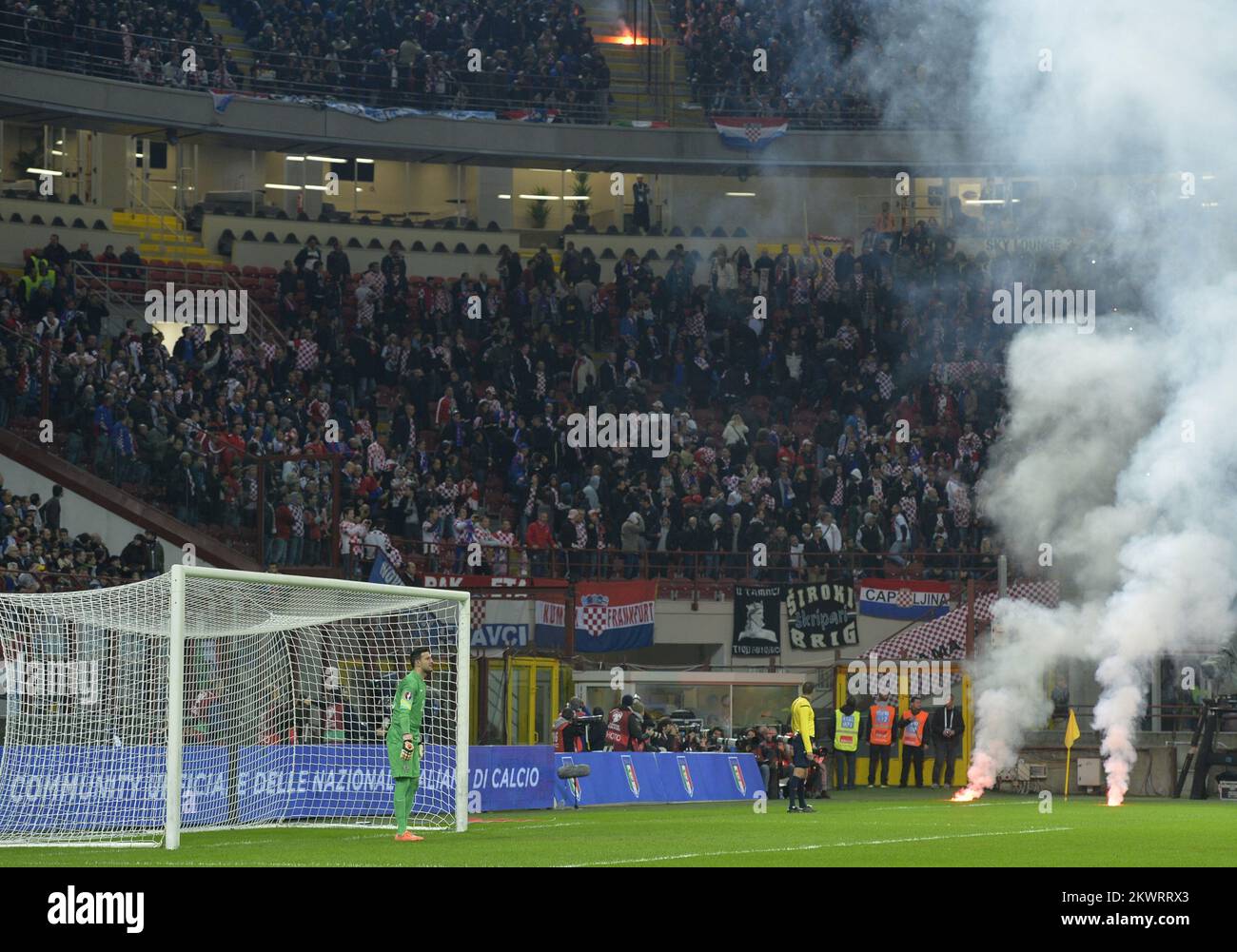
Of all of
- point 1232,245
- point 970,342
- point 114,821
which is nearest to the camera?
point 114,821

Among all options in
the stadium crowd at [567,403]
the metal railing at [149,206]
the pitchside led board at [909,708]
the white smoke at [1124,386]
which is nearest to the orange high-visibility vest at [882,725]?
the pitchside led board at [909,708]

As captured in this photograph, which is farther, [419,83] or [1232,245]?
[419,83]

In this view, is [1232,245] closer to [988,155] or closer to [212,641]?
[988,155]

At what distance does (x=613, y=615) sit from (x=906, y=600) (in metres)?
5.55

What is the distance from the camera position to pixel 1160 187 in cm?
3212

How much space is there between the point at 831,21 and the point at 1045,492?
52.5 ft

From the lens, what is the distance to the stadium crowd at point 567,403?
3091 cm

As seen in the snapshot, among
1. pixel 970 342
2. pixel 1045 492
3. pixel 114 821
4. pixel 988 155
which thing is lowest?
pixel 114 821

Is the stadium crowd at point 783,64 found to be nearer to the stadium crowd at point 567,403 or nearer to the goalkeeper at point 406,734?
the stadium crowd at point 567,403

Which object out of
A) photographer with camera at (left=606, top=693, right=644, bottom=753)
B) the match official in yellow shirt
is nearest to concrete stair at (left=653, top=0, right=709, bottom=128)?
photographer with camera at (left=606, top=693, right=644, bottom=753)

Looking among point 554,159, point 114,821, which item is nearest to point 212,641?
point 114,821

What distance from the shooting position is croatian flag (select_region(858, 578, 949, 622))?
3428cm

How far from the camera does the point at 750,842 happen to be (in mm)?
16812

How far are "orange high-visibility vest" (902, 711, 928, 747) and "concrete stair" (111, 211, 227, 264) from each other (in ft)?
64.8
